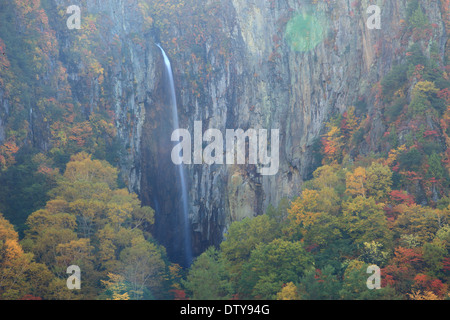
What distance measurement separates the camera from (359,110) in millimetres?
38188

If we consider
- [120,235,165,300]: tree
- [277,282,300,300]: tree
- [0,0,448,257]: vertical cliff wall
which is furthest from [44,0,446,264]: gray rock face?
[277,282,300,300]: tree

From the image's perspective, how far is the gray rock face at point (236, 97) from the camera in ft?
136

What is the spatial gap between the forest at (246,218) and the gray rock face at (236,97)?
267 centimetres

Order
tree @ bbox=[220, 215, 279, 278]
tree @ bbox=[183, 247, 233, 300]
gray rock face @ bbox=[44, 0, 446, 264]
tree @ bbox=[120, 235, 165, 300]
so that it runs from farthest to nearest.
Answer: gray rock face @ bbox=[44, 0, 446, 264], tree @ bbox=[220, 215, 279, 278], tree @ bbox=[120, 235, 165, 300], tree @ bbox=[183, 247, 233, 300]

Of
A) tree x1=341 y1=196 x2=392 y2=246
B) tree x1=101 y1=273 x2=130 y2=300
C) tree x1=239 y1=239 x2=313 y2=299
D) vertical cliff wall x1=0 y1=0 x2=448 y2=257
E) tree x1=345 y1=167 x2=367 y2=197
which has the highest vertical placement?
vertical cliff wall x1=0 y1=0 x2=448 y2=257

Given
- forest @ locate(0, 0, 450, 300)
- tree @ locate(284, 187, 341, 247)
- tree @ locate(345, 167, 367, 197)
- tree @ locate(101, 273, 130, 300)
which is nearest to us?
forest @ locate(0, 0, 450, 300)

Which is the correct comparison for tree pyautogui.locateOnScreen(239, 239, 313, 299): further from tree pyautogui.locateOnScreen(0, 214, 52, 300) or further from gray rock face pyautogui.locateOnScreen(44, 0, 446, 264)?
gray rock face pyautogui.locateOnScreen(44, 0, 446, 264)

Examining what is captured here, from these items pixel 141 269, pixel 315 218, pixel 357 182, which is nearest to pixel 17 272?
pixel 141 269

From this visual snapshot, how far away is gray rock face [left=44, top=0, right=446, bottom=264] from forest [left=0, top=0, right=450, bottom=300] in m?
2.67

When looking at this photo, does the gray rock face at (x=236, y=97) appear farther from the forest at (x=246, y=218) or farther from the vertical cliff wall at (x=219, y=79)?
the forest at (x=246, y=218)

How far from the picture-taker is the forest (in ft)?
83.1

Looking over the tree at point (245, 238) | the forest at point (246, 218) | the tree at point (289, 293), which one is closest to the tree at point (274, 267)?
the forest at point (246, 218)

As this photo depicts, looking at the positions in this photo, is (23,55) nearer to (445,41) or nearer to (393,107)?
(393,107)

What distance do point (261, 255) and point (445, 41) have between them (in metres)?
20.4
